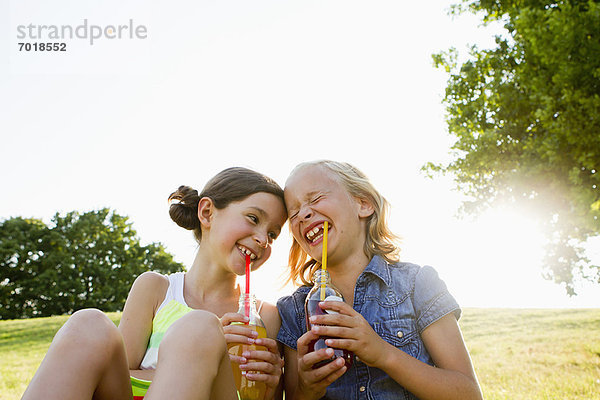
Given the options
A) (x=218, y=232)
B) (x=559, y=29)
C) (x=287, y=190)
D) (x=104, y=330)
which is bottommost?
(x=104, y=330)

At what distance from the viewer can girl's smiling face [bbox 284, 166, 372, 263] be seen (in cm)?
279

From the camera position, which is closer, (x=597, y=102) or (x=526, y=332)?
(x=597, y=102)

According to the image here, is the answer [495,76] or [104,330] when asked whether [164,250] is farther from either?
[104,330]

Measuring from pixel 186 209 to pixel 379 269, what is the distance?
135 centimetres

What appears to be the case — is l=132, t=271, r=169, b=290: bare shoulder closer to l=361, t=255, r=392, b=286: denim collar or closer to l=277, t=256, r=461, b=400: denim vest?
l=277, t=256, r=461, b=400: denim vest

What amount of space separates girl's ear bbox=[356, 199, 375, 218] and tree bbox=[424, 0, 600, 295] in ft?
18.2

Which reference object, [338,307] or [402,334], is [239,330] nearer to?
[338,307]

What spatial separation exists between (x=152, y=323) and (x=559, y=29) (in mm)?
6967

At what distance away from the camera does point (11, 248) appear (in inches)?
1107

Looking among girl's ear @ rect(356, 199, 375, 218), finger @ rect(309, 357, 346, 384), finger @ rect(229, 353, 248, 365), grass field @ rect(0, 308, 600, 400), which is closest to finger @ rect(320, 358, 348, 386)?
finger @ rect(309, 357, 346, 384)

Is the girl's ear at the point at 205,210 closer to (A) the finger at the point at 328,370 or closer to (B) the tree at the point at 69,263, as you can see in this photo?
(A) the finger at the point at 328,370

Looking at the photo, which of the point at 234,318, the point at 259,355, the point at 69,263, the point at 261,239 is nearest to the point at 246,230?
the point at 261,239

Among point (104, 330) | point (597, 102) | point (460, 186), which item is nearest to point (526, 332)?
point (460, 186)

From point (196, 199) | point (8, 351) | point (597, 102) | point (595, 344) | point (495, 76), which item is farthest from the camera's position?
point (8, 351)
